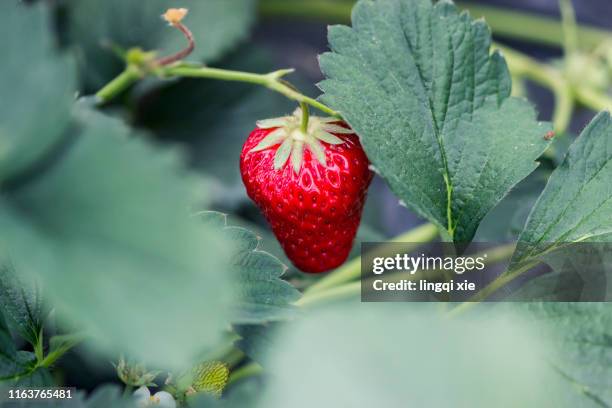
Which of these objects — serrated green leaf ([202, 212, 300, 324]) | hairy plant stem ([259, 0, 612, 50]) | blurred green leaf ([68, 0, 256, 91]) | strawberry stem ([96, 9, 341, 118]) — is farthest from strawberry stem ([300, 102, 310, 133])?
hairy plant stem ([259, 0, 612, 50])

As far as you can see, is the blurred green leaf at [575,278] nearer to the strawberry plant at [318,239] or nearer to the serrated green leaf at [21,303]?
the strawberry plant at [318,239]

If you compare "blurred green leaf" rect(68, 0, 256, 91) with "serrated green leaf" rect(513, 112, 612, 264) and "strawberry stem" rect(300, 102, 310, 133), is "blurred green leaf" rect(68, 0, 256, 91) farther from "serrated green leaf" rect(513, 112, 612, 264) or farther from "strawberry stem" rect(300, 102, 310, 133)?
"serrated green leaf" rect(513, 112, 612, 264)

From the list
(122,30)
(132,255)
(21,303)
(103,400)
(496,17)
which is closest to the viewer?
(132,255)

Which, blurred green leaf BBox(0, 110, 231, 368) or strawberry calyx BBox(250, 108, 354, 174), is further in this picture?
strawberry calyx BBox(250, 108, 354, 174)

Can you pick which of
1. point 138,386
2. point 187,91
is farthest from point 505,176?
point 187,91

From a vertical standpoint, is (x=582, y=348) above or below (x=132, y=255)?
below

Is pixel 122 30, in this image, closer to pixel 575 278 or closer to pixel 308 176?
pixel 308 176

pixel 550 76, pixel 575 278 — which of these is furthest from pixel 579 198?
pixel 550 76

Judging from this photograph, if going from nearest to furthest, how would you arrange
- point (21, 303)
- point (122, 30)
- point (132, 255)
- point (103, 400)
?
point (132, 255) < point (103, 400) < point (21, 303) < point (122, 30)
